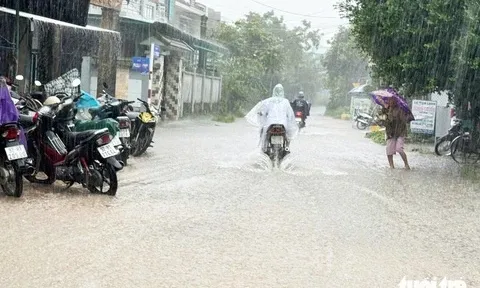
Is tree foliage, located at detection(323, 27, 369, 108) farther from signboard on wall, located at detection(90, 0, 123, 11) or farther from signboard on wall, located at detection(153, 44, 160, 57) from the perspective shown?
signboard on wall, located at detection(90, 0, 123, 11)

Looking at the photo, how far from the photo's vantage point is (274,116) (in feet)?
40.6

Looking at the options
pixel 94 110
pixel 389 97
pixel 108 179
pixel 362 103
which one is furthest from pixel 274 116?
pixel 362 103

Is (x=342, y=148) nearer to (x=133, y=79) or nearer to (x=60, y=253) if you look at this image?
(x=133, y=79)

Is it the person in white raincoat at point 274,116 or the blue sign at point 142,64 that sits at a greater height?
the blue sign at point 142,64

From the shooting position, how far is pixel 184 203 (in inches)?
314

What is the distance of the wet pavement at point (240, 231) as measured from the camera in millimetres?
5047

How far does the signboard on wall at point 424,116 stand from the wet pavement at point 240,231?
966 centimetres

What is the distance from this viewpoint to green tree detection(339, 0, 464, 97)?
11.5 m

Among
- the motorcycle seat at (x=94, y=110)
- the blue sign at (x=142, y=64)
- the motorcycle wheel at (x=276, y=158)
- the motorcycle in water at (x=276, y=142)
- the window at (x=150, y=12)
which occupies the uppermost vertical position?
the window at (x=150, y=12)

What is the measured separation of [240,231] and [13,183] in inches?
110

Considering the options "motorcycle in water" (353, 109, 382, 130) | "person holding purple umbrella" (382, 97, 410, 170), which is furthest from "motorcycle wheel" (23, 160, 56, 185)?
"motorcycle in water" (353, 109, 382, 130)

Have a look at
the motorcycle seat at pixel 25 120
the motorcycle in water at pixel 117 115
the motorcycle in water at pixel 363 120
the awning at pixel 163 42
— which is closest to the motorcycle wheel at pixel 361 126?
the motorcycle in water at pixel 363 120

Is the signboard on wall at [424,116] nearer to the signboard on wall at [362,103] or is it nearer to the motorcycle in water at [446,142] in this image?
the motorcycle in water at [446,142]

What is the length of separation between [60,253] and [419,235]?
3613 mm
